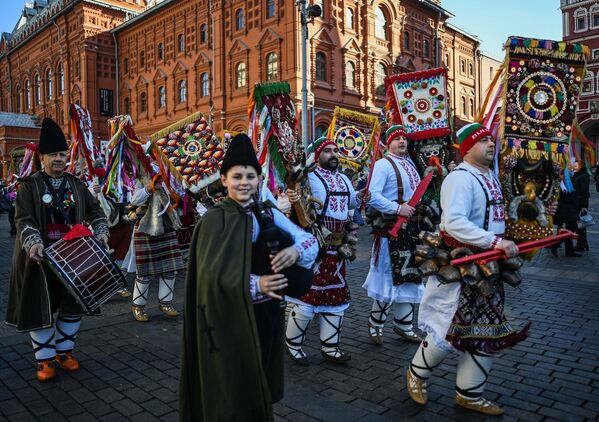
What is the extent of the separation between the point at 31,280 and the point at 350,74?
87.5 ft

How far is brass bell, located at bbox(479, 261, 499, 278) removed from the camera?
327cm

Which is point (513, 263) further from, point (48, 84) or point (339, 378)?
point (48, 84)

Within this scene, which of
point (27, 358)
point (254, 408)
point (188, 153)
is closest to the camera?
point (254, 408)

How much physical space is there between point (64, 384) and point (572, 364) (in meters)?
4.47

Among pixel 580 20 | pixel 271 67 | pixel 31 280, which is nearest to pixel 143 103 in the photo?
pixel 271 67

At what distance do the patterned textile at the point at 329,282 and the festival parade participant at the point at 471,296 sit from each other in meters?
1.11

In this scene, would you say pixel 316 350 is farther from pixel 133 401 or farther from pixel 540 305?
pixel 540 305

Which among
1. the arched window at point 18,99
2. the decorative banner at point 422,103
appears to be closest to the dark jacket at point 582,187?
the decorative banner at point 422,103

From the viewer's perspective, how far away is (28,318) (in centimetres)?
418

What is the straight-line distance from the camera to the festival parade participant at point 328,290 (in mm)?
4477

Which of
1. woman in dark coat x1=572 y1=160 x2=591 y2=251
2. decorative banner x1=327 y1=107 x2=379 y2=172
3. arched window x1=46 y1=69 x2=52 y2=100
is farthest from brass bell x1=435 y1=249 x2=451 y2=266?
arched window x1=46 y1=69 x2=52 y2=100

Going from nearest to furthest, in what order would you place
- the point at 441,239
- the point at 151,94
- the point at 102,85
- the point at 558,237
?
1. the point at 558,237
2. the point at 441,239
3. the point at 151,94
4. the point at 102,85

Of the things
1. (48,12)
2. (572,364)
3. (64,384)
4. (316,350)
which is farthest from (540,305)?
(48,12)

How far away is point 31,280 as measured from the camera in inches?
167
